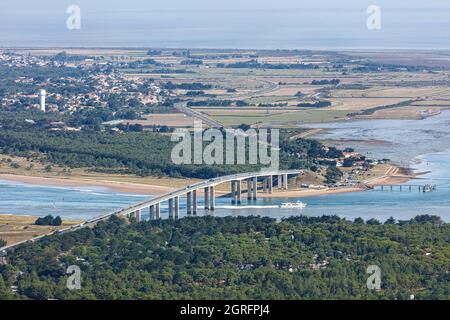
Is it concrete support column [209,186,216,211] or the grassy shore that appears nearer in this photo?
the grassy shore

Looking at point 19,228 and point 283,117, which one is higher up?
point 283,117

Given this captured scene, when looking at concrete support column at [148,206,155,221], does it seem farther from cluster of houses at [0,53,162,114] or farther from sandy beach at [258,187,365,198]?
cluster of houses at [0,53,162,114]

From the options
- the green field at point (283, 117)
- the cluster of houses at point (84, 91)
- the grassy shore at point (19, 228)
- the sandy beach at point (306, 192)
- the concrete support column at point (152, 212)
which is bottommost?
the sandy beach at point (306, 192)

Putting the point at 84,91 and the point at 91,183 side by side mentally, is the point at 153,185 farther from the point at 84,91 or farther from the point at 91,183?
the point at 84,91

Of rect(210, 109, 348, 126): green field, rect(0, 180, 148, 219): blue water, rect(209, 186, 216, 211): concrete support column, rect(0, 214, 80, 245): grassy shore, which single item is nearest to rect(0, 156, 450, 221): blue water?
rect(0, 180, 148, 219): blue water

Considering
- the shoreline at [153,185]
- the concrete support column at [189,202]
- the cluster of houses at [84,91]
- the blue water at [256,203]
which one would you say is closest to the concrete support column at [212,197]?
the blue water at [256,203]

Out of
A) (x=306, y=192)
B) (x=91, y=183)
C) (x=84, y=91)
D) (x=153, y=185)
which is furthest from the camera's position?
(x=84, y=91)

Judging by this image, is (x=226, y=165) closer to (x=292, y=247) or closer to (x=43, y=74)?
(x=292, y=247)

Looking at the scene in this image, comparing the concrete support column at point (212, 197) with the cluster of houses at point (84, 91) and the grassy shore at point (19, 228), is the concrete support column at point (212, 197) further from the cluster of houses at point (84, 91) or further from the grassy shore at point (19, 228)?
the cluster of houses at point (84, 91)

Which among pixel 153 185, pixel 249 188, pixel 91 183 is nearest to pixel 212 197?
pixel 249 188
